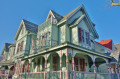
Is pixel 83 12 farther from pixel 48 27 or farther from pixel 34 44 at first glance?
pixel 34 44

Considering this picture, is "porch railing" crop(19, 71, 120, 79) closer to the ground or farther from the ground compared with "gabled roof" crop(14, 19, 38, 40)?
closer to the ground

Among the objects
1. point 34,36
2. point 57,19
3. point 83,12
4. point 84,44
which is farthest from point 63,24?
point 34,36

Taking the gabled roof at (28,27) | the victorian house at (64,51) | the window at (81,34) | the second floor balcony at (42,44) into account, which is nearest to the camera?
the victorian house at (64,51)

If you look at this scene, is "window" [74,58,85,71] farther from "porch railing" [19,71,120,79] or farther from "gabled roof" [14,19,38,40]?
"gabled roof" [14,19,38,40]

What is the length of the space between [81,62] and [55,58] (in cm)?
351

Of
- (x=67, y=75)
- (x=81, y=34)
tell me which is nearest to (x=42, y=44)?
(x=81, y=34)

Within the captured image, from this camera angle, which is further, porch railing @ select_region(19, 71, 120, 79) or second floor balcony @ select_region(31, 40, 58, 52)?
Result: second floor balcony @ select_region(31, 40, 58, 52)

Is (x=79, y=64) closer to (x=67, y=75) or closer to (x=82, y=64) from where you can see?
(x=82, y=64)

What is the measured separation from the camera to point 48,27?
15.4 meters

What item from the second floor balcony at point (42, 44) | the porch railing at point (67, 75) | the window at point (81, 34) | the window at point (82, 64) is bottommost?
the porch railing at point (67, 75)

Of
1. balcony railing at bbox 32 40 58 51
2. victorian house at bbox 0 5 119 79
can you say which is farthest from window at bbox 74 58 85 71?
balcony railing at bbox 32 40 58 51

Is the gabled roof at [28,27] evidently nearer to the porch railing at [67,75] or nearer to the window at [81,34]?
the window at [81,34]

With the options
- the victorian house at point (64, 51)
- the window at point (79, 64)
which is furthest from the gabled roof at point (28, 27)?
the window at point (79, 64)

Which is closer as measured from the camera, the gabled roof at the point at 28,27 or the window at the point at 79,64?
the window at the point at 79,64
